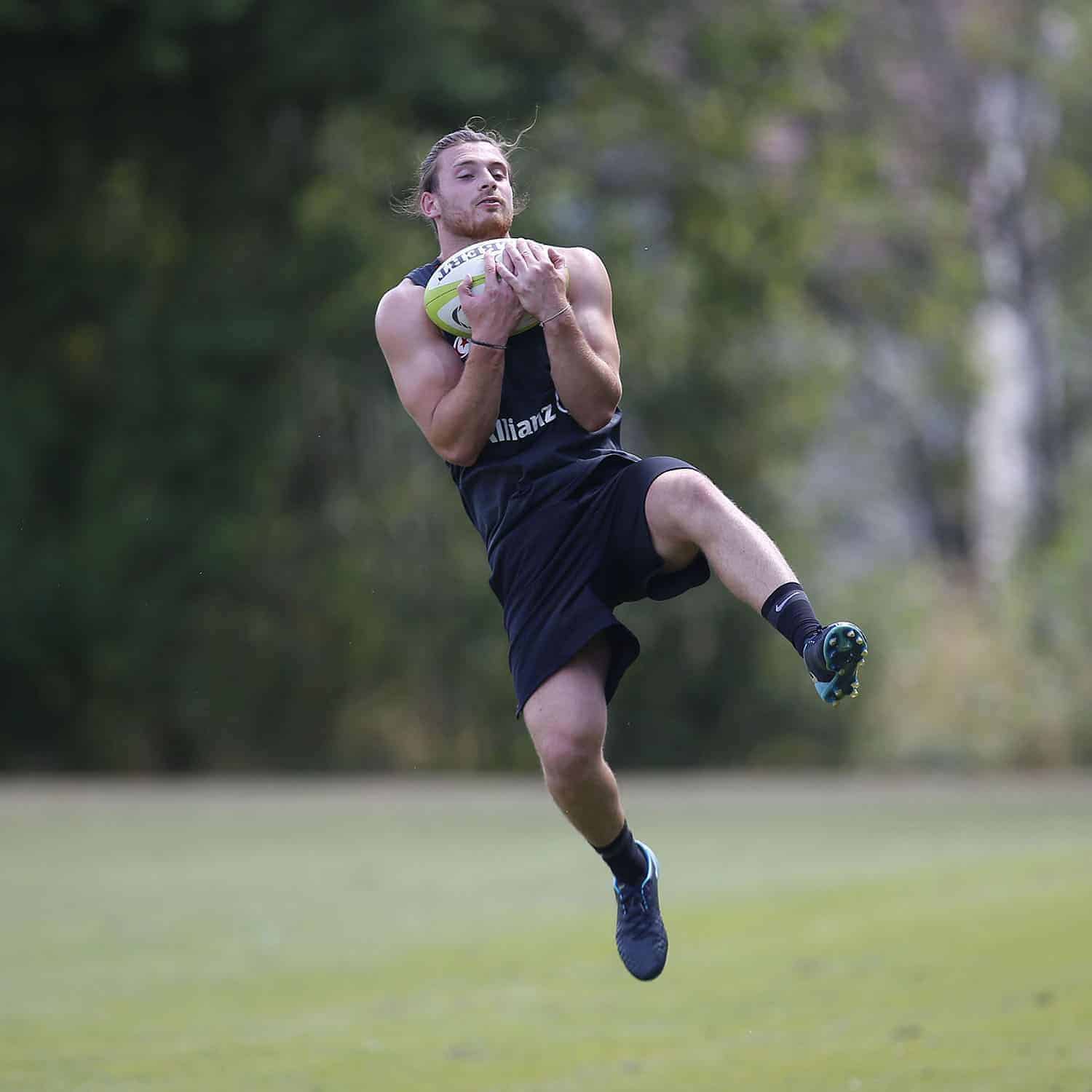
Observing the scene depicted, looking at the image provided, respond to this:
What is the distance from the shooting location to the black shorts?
567 cm

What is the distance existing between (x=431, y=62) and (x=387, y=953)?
40.3 feet

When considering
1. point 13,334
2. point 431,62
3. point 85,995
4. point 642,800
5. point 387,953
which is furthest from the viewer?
point 13,334

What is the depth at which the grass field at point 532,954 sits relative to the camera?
24.2 ft

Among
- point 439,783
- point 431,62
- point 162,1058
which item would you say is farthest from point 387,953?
point 431,62

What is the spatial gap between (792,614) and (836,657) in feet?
0.94

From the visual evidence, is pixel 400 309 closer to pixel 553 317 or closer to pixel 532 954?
pixel 553 317

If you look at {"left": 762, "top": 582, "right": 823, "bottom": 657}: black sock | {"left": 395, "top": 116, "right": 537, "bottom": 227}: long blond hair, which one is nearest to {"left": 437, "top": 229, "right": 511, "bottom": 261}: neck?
{"left": 395, "top": 116, "right": 537, "bottom": 227}: long blond hair

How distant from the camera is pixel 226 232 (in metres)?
22.6

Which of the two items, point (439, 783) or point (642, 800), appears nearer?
point (642, 800)

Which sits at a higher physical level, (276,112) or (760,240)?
(276,112)

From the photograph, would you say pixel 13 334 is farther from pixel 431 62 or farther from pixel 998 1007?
pixel 998 1007

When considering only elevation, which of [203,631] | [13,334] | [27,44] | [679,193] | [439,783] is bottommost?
[439,783]

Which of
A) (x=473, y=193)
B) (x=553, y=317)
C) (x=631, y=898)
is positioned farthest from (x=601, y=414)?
(x=631, y=898)

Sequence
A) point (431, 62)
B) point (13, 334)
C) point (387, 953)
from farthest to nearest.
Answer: point (13, 334)
point (431, 62)
point (387, 953)
